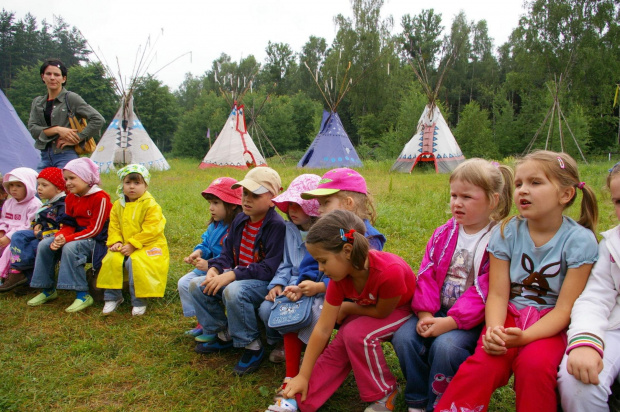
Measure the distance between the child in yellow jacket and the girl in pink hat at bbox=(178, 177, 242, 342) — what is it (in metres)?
0.43

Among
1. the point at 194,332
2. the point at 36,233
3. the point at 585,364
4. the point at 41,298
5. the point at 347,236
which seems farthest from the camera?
the point at 36,233

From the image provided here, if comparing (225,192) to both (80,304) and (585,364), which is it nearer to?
(80,304)

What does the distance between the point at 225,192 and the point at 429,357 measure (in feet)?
5.57

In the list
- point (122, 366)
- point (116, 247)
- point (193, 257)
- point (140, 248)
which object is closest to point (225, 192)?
point (193, 257)

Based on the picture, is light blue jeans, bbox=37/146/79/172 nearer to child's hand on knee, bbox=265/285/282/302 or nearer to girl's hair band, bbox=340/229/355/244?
child's hand on knee, bbox=265/285/282/302

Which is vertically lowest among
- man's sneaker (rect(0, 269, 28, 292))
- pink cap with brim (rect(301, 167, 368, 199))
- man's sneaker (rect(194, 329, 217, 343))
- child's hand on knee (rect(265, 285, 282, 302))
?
man's sneaker (rect(194, 329, 217, 343))

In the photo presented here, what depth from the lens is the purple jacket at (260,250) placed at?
249cm

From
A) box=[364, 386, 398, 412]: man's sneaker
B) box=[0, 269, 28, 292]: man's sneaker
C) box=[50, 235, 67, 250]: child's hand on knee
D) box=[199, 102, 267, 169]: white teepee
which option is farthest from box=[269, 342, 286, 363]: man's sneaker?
box=[199, 102, 267, 169]: white teepee

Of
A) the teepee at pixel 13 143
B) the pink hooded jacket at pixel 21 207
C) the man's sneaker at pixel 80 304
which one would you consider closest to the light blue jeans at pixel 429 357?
the man's sneaker at pixel 80 304

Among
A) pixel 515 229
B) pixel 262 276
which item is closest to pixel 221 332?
pixel 262 276

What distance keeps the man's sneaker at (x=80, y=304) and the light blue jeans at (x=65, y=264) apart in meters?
0.07

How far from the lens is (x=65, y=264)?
130 inches

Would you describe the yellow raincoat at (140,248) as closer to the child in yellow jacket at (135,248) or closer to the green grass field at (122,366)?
the child in yellow jacket at (135,248)

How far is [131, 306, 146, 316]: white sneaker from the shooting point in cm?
319
